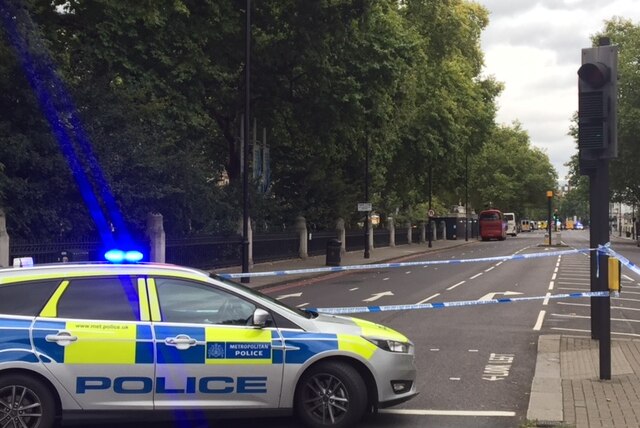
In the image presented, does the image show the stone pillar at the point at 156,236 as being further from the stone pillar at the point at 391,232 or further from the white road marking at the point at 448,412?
the stone pillar at the point at 391,232

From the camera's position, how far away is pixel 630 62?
5222 cm

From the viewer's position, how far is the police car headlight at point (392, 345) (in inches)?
218

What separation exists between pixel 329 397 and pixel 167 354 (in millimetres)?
1364

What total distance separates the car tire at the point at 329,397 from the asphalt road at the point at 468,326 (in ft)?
1.10

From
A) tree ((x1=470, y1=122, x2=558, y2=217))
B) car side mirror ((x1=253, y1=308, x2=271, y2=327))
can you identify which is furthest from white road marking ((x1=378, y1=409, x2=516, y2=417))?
tree ((x1=470, y1=122, x2=558, y2=217))

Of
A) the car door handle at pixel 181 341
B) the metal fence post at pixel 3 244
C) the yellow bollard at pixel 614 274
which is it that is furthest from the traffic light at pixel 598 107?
the metal fence post at pixel 3 244

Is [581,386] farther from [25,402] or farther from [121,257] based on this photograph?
[25,402]

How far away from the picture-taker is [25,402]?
16.5 feet

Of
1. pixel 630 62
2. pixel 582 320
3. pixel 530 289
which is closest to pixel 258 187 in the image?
pixel 530 289

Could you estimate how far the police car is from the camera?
5055mm

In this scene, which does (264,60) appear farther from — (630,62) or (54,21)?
(630,62)

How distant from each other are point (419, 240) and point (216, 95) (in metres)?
34.8

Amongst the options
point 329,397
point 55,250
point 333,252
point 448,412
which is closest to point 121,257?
point 329,397

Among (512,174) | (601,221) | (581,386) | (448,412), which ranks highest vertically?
(512,174)
